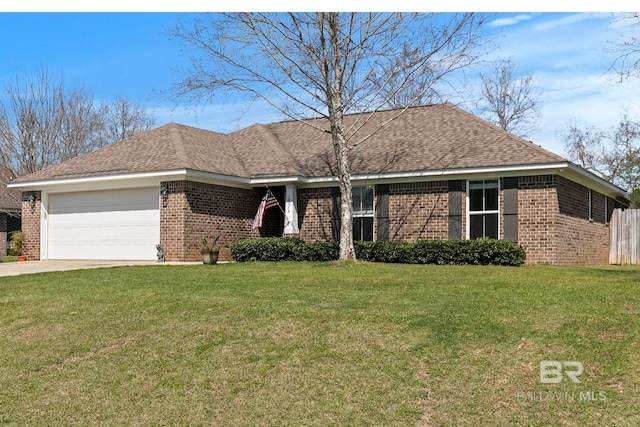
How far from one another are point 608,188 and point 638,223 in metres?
2.27

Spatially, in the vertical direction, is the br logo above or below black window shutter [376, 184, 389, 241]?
below

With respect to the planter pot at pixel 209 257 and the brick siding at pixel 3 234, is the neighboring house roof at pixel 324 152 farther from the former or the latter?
the brick siding at pixel 3 234

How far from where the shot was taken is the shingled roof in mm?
17859

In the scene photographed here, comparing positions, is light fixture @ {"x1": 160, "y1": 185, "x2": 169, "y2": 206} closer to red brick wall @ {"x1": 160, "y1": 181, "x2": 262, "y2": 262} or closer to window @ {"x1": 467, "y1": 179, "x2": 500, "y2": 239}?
red brick wall @ {"x1": 160, "y1": 181, "x2": 262, "y2": 262}

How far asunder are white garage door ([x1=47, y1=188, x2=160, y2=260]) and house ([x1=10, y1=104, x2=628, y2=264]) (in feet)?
0.12

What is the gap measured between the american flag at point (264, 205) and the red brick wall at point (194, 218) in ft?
2.87

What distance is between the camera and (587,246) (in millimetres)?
19719

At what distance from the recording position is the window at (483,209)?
56.5 ft

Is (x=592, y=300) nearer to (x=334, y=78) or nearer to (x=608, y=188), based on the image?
(x=334, y=78)

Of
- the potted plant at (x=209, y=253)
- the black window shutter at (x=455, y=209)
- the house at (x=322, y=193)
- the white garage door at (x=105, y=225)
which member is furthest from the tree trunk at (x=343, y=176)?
the white garage door at (x=105, y=225)

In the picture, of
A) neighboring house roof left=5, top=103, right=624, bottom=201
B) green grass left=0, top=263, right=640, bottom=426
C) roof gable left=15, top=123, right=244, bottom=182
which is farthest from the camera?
roof gable left=15, top=123, right=244, bottom=182

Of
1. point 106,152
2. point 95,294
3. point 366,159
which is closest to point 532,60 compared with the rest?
point 366,159

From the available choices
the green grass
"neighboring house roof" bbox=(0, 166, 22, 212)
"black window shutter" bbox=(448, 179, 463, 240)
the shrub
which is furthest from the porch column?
"neighboring house roof" bbox=(0, 166, 22, 212)

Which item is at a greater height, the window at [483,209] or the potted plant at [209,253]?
the window at [483,209]
